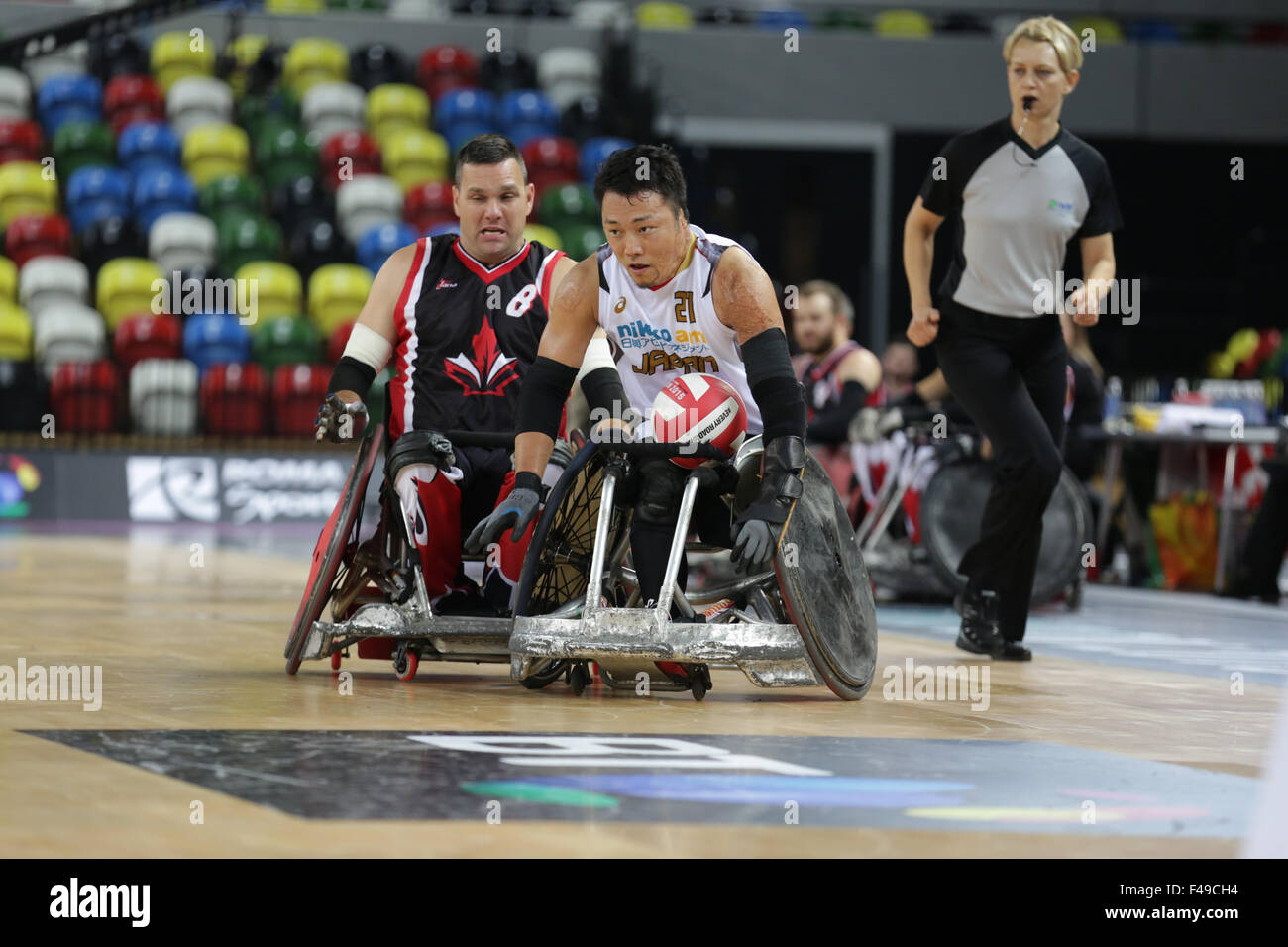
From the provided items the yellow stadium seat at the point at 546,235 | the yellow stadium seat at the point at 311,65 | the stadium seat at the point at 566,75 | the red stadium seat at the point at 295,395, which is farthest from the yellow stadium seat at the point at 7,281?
→ the stadium seat at the point at 566,75

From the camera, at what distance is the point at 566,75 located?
21.0 meters

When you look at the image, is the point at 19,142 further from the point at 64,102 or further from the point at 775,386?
the point at 775,386

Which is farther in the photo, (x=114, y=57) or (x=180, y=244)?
(x=114, y=57)

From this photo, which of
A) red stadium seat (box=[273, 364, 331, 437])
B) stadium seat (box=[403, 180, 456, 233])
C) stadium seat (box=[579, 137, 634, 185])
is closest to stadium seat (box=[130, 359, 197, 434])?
red stadium seat (box=[273, 364, 331, 437])

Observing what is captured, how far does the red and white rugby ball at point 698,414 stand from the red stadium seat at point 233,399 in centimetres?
1124

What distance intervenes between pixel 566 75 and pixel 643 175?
15.9 m

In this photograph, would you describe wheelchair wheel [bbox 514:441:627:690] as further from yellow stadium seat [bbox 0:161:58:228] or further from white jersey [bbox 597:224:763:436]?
yellow stadium seat [bbox 0:161:58:228]

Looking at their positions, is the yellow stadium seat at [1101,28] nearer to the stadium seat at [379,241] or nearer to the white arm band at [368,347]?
the stadium seat at [379,241]

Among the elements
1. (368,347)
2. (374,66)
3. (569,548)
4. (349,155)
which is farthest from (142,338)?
(569,548)

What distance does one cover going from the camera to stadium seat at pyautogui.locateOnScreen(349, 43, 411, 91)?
→ 67.6 ft

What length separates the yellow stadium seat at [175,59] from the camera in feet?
66.1

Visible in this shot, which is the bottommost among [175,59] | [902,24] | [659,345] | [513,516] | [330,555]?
[330,555]
